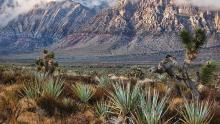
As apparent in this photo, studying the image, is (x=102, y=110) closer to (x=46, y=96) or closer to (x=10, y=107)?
(x=46, y=96)

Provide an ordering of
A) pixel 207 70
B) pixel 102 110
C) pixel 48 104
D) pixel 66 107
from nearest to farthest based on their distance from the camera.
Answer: pixel 102 110 < pixel 48 104 < pixel 66 107 < pixel 207 70

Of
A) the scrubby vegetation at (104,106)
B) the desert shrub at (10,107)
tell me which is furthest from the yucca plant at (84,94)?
the desert shrub at (10,107)

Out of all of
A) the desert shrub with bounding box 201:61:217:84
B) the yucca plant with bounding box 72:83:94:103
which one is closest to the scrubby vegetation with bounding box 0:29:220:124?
the yucca plant with bounding box 72:83:94:103

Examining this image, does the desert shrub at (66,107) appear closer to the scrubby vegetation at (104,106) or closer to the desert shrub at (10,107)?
the scrubby vegetation at (104,106)

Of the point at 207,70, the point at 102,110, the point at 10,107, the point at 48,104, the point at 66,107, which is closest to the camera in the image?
the point at 10,107

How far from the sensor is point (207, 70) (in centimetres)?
2384

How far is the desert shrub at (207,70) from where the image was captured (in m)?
23.6

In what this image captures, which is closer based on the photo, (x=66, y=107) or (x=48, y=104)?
(x=48, y=104)

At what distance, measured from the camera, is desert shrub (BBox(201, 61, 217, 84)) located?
77.3 feet

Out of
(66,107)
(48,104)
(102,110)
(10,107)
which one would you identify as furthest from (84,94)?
(10,107)

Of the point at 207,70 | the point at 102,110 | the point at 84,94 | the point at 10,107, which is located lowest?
the point at 207,70

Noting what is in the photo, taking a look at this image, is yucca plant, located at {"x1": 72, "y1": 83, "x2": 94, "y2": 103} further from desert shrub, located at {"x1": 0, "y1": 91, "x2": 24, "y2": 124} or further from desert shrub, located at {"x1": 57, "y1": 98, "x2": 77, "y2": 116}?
desert shrub, located at {"x1": 0, "y1": 91, "x2": 24, "y2": 124}

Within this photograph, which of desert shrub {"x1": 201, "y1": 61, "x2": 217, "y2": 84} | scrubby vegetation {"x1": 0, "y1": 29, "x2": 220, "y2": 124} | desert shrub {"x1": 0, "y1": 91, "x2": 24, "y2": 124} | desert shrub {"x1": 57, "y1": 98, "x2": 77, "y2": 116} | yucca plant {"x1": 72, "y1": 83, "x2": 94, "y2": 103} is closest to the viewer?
scrubby vegetation {"x1": 0, "y1": 29, "x2": 220, "y2": 124}

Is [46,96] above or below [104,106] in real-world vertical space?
above
